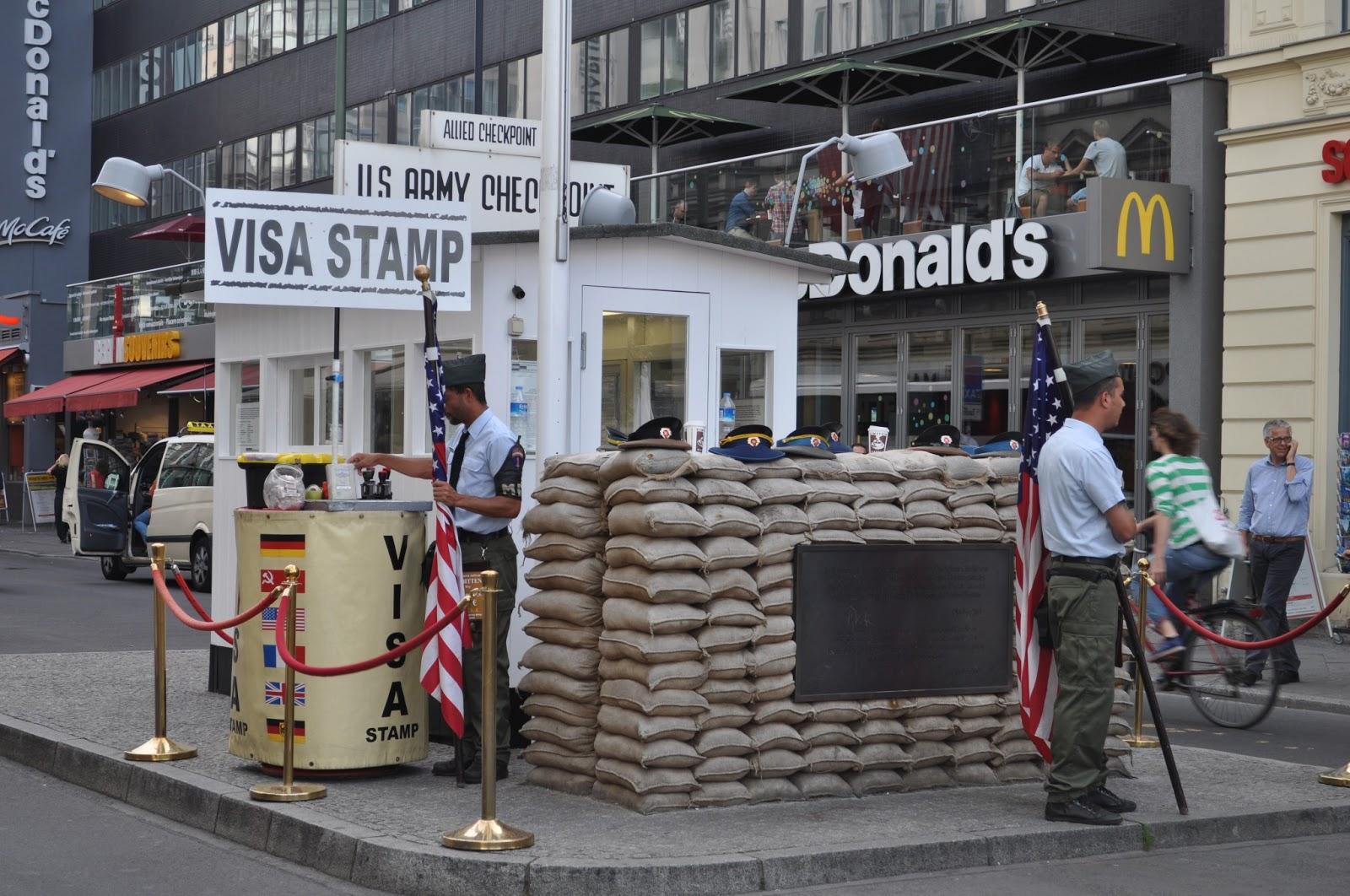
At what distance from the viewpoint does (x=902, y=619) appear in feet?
26.8

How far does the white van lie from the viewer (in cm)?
2241

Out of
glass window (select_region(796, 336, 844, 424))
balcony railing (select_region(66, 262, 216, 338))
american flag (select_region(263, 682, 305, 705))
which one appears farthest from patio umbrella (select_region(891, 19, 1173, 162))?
balcony railing (select_region(66, 262, 216, 338))

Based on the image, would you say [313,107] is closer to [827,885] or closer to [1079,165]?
[1079,165]

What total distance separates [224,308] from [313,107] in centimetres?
3214

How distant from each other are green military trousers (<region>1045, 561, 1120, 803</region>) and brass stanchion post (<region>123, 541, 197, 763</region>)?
14.4ft

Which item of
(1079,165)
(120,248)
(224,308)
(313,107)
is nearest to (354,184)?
(224,308)

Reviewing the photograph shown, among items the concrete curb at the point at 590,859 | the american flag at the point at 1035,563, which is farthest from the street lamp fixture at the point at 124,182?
the american flag at the point at 1035,563

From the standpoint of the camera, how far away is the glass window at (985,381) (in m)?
22.0

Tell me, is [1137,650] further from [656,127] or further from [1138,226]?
[656,127]

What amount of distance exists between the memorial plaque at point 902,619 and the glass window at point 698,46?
2335 cm

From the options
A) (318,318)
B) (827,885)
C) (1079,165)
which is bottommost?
(827,885)

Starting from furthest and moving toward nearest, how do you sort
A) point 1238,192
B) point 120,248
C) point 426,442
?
1. point 120,248
2. point 1238,192
3. point 426,442

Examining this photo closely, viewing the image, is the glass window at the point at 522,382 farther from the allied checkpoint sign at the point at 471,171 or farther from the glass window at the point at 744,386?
the allied checkpoint sign at the point at 471,171

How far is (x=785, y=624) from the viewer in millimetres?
7793
